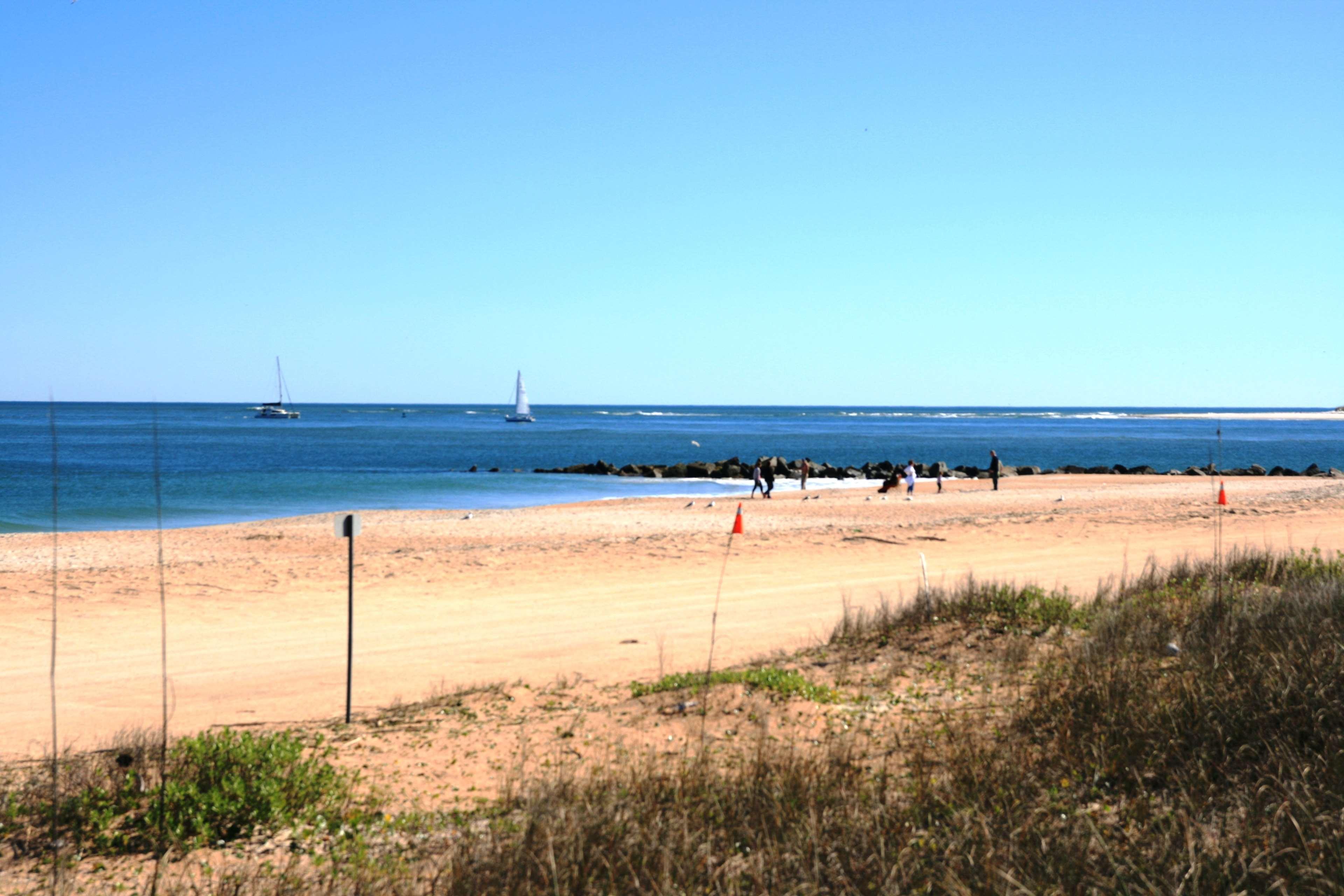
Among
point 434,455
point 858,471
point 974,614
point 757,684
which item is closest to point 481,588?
point 974,614

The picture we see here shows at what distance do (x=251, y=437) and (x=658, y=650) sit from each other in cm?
10430

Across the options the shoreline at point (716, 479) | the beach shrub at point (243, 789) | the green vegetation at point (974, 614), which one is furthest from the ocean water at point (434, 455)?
the beach shrub at point (243, 789)

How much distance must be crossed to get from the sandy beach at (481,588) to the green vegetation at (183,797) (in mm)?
2416

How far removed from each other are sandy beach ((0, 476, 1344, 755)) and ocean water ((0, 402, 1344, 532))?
13.6 feet

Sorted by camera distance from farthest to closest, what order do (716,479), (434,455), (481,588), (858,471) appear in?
(434,455) < (858,471) < (716,479) < (481,588)

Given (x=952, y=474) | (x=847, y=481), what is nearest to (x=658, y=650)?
(x=847, y=481)

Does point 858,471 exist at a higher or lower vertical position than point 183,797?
lower

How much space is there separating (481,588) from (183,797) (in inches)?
469

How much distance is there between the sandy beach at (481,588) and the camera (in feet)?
34.4

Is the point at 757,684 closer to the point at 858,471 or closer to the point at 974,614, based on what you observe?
the point at 974,614

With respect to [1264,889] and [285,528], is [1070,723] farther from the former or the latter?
[285,528]

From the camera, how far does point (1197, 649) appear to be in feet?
23.9

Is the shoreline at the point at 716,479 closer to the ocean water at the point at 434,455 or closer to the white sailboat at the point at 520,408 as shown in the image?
the ocean water at the point at 434,455

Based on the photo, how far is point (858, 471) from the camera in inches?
2254
